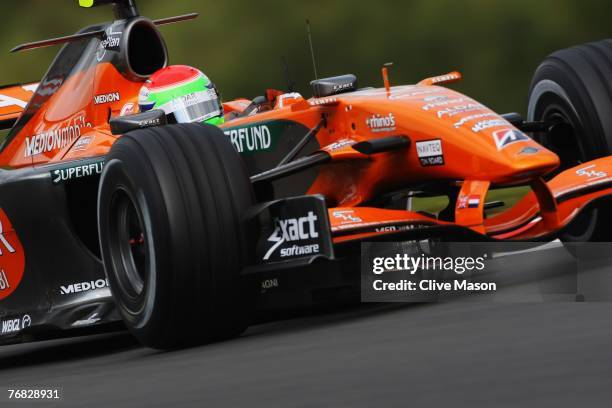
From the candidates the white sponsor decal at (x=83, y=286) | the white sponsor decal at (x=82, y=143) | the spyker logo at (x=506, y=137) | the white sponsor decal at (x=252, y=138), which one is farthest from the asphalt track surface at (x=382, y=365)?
the white sponsor decal at (x=82, y=143)

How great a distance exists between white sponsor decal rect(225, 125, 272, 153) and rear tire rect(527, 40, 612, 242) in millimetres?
1547

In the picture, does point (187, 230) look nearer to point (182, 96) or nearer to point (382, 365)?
point (382, 365)

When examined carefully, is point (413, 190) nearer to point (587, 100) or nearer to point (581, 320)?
point (587, 100)

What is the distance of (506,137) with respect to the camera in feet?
18.7

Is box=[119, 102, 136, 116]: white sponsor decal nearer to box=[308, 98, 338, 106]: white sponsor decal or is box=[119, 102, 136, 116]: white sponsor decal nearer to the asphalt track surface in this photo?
box=[308, 98, 338, 106]: white sponsor decal

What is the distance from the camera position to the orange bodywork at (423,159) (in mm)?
5574

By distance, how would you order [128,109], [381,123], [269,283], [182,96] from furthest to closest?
[128,109]
[182,96]
[381,123]
[269,283]

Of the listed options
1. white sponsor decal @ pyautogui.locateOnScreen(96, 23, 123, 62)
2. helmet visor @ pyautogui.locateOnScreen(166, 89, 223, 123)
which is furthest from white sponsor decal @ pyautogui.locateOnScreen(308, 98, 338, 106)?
white sponsor decal @ pyautogui.locateOnScreen(96, 23, 123, 62)

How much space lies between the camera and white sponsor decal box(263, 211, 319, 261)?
17.5 feet

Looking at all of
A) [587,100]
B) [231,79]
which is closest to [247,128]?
[587,100]

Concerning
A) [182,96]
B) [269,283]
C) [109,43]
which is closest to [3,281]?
[182,96]

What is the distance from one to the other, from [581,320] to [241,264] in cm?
150

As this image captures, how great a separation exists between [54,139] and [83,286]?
51.6 inches

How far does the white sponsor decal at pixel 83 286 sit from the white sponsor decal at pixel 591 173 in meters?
2.35
